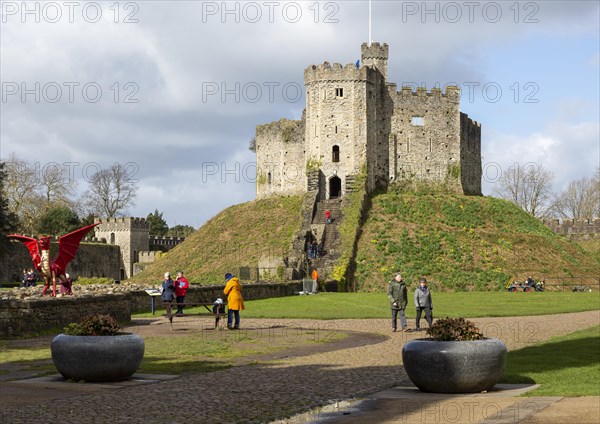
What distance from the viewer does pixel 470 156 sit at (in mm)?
70188

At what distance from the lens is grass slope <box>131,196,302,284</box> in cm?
5641

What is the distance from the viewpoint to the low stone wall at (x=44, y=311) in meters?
24.3

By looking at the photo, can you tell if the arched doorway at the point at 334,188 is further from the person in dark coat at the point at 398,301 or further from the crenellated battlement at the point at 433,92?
the person in dark coat at the point at 398,301

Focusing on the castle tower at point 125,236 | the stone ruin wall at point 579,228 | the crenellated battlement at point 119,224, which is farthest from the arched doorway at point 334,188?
the crenellated battlement at point 119,224

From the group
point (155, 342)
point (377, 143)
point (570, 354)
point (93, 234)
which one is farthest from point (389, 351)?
point (93, 234)

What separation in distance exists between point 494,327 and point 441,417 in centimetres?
1561

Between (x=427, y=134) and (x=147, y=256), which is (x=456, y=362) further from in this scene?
(x=147, y=256)

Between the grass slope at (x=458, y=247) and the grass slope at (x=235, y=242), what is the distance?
5.89m

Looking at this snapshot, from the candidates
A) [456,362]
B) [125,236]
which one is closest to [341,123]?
[125,236]

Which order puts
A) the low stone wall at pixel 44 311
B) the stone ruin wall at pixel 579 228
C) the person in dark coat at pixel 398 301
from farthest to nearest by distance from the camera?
1. the stone ruin wall at pixel 579 228
2. the person in dark coat at pixel 398 301
3. the low stone wall at pixel 44 311

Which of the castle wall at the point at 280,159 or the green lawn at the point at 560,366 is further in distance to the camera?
the castle wall at the point at 280,159

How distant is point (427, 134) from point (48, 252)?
40309 mm

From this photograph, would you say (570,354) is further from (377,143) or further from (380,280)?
(377,143)

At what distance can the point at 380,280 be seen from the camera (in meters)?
52.2
